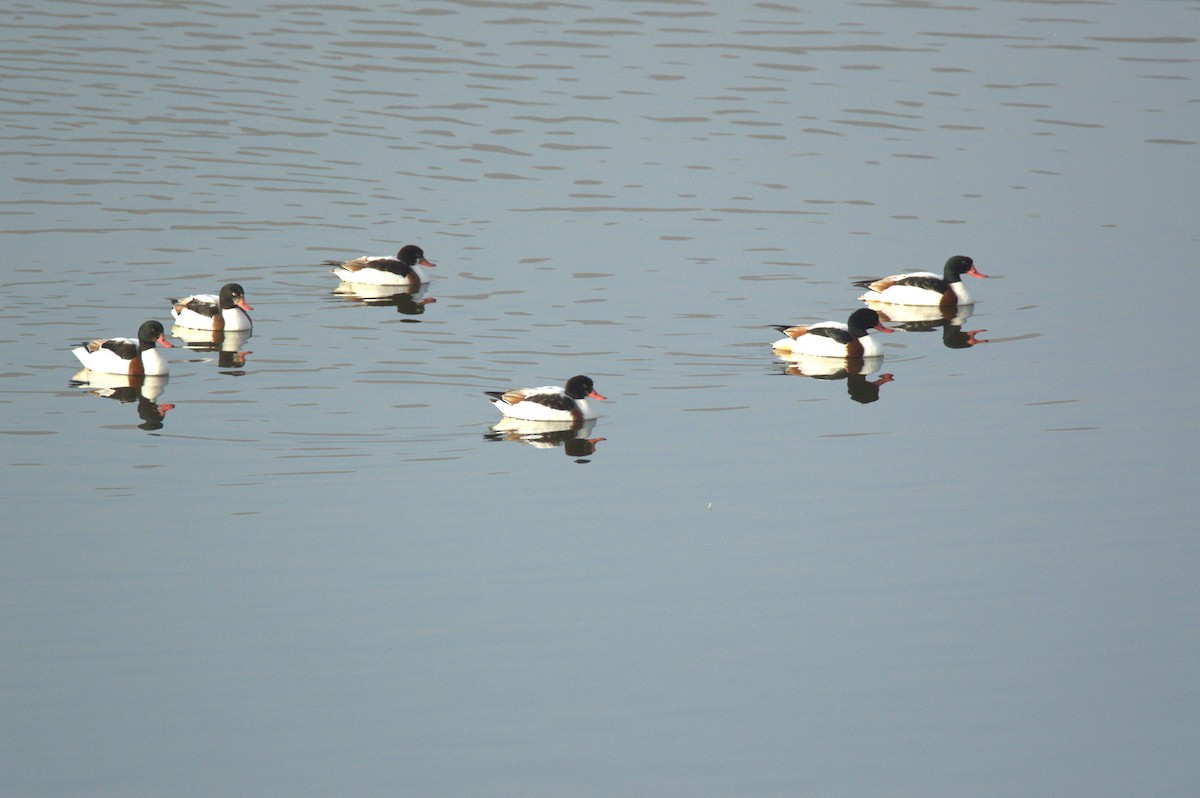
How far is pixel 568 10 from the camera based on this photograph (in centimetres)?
3947

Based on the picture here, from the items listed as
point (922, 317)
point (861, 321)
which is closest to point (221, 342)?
point (861, 321)

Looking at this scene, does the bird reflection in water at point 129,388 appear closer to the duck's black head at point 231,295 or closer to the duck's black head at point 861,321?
the duck's black head at point 231,295

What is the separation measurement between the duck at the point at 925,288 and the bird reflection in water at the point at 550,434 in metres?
6.91

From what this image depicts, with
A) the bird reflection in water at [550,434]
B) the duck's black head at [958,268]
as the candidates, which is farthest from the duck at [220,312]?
the duck's black head at [958,268]

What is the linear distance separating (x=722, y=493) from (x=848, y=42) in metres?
25.1

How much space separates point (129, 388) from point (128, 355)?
0.38 m

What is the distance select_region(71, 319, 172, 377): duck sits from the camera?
57.1ft

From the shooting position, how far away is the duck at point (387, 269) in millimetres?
21188

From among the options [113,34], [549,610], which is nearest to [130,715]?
[549,610]

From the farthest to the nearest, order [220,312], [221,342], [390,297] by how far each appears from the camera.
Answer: [390,297] → [220,312] → [221,342]

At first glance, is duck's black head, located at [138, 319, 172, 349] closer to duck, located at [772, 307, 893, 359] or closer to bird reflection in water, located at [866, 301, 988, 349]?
duck, located at [772, 307, 893, 359]

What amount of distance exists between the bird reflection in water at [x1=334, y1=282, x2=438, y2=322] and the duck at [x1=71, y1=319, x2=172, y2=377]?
12.0 feet

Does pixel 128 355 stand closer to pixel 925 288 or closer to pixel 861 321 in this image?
pixel 861 321

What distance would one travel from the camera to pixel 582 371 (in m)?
18.0
